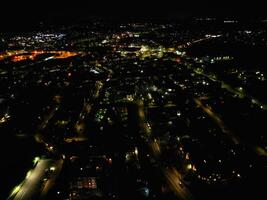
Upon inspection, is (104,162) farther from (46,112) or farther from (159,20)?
(159,20)

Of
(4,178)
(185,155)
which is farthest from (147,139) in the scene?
(4,178)

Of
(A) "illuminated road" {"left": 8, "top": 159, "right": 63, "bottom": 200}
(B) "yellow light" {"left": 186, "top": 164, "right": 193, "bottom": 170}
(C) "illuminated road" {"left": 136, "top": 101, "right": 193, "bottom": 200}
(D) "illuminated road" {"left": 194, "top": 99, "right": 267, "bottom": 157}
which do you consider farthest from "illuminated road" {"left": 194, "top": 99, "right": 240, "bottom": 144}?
(A) "illuminated road" {"left": 8, "top": 159, "right": 63, "bottom": 200}

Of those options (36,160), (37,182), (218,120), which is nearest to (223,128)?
(218,120)

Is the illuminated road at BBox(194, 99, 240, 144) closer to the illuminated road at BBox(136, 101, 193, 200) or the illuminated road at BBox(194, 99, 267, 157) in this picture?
the illuminated road at BBox(194, 99, 267, 157)

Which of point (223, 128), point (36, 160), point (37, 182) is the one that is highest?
point (37, 182)

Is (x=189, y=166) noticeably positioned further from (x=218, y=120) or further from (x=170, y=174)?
(x=218, y=120)

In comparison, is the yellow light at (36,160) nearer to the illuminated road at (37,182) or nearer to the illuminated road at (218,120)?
the illuminated road at (37,182)

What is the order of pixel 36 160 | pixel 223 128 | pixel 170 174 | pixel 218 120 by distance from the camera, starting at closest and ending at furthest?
1. pixel 170 174
2. pixel 36 160
3. pixel 223 128
4. pixel 218 120

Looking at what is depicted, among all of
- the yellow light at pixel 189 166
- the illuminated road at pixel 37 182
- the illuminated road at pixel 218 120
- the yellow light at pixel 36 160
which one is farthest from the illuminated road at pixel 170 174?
the yellow light at pixel 36 160
